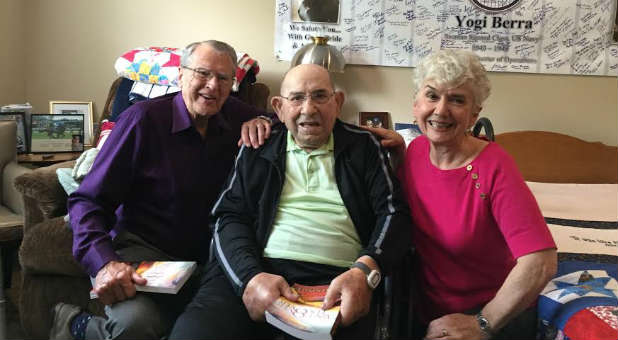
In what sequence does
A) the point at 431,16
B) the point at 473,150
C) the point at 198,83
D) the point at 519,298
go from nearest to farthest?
the point at 519,298, the point at 473,150, the point at 198,83, the point at 431,16

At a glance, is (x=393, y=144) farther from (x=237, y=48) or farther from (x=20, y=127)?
(x=20, y=127)

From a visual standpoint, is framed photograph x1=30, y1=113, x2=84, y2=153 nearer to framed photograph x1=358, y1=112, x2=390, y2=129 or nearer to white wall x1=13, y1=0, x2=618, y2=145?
white wall x1=13, y1=0, x2=618, y2=145

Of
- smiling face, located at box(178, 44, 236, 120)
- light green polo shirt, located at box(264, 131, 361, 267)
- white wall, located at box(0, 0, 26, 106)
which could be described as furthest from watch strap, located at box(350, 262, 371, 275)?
white wall, located at box(0, 0, 26, 106)

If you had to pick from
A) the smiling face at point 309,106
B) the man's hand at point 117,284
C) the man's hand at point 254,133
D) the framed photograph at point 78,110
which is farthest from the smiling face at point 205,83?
the framed photograph at point 78,110

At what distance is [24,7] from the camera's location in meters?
3.12

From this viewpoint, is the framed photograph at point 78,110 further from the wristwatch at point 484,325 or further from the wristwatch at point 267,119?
the wristwatch at point 484,325

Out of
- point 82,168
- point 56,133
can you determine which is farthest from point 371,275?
point 56,133

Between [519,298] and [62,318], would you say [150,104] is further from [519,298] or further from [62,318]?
[519,298]

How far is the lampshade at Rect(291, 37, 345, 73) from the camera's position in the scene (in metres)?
2.81

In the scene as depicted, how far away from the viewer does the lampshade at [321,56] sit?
9.21 feet

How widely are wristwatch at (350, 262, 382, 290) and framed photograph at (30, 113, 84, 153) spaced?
208 centimetres

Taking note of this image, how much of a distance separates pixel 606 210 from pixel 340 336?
1.80 m

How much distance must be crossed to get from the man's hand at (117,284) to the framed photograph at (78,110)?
190 centimetres

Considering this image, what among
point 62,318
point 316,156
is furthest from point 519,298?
point 62,318
